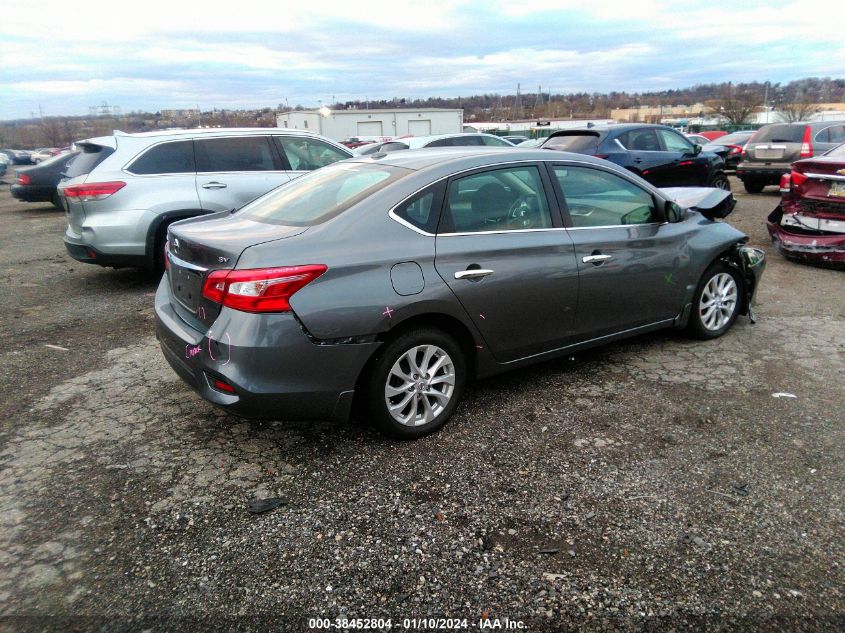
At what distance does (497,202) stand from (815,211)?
563cm

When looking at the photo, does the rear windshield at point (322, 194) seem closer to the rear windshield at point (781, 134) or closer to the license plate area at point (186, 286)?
the license plate area at point (186, 286)

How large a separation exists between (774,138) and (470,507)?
568 inches

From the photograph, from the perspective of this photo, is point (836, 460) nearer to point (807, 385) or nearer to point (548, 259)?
point (807, 385)

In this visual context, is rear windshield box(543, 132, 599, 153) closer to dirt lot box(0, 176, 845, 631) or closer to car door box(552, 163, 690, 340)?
car door box(552, 163, 690, 340)

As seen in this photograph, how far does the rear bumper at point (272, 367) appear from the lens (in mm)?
3033

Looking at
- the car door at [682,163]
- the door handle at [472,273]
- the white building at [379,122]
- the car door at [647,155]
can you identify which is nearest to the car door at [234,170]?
the door handle at [472,273]

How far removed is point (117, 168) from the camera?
6516mm

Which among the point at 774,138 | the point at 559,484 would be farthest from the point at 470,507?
the point at 774,138

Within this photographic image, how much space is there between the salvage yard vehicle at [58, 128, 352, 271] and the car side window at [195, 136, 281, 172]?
0.01 m

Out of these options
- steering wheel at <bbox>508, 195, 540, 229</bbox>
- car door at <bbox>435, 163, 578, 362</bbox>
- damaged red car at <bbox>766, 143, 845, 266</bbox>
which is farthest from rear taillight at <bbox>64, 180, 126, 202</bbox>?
damaged red car at <bbox>766, 143, 845, 266</bbox>

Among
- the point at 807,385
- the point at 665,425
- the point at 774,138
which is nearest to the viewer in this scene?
the point at 665,425

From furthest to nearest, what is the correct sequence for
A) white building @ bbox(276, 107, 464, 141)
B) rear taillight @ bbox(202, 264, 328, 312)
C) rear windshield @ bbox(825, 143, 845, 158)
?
white building @ bbox(276, 107, 464, 141) → rear windshield @ bbox(825, 143, 845, 158) → rear taillight @ bbox(202, 264, 328, 312)

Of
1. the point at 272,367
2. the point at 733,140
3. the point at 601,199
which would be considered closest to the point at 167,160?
the point at 272,367

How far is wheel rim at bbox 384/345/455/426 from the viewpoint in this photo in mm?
3436
